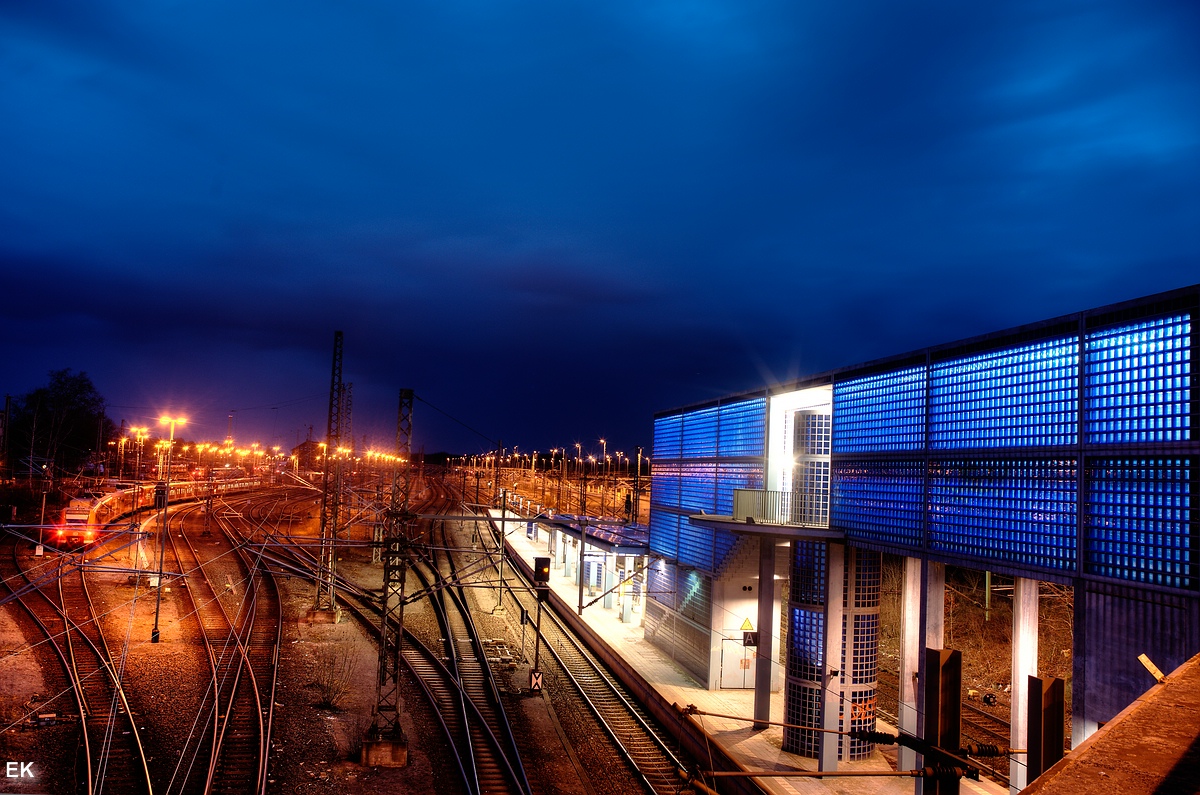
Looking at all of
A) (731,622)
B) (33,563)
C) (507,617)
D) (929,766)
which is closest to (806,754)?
(731,622)

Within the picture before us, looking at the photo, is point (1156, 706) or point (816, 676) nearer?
point (1156, 706)

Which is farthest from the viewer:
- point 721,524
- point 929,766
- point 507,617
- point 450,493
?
point 450,493

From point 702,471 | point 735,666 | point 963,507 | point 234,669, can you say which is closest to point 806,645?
point 735,666

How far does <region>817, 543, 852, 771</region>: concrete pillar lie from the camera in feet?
47.1

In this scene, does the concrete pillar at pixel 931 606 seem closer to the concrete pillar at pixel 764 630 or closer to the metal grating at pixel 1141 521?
the metal grating at pixel 1141 521

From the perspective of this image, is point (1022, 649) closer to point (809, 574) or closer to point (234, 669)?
point (809, 574)

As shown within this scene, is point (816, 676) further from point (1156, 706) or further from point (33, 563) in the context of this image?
point (33, 563)

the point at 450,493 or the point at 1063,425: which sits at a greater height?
the point at 1063,425

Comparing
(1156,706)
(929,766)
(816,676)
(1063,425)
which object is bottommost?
(816,676)

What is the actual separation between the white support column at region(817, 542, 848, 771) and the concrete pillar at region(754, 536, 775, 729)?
1.35m

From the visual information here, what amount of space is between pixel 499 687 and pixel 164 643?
932 centimetres

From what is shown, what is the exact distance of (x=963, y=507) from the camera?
11.2m

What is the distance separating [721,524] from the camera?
1581cm

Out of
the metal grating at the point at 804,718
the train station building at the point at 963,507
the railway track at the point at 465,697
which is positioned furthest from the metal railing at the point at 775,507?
the railway track at the point at 465,697
